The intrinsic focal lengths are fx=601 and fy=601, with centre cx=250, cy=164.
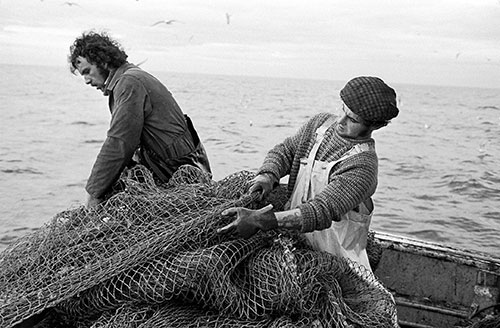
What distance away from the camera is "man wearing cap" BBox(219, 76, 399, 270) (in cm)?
302

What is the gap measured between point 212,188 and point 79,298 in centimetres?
95

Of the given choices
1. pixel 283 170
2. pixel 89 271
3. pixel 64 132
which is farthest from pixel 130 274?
pixel 64 132

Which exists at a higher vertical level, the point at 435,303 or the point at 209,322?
the point at 209,322

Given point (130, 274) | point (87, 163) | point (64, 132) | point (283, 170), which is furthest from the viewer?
point (64, 132)

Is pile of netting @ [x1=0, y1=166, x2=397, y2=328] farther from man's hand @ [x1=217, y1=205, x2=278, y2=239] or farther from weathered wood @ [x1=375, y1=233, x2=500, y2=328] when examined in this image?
weathered wood @ [x1=375, y1=233, x2=500, y2=328]

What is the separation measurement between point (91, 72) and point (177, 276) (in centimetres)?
217

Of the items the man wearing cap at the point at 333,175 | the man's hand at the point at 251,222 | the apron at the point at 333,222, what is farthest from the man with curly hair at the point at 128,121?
the man's hand at the point at 251,222

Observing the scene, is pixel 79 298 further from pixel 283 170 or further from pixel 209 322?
pixel 283 170

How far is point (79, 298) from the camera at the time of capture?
3.01 metres

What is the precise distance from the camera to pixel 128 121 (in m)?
4.08

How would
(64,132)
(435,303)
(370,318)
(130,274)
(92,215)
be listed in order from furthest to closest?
(64,132) < (435,303) < (92,215) < (370,318) < (130,274)

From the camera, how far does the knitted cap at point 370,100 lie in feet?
10.3

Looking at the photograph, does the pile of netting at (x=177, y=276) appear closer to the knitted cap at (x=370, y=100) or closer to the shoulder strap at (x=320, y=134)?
the shoulder strap at (x=320, y=134)

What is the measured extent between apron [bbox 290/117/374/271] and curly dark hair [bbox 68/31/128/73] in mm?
1740
